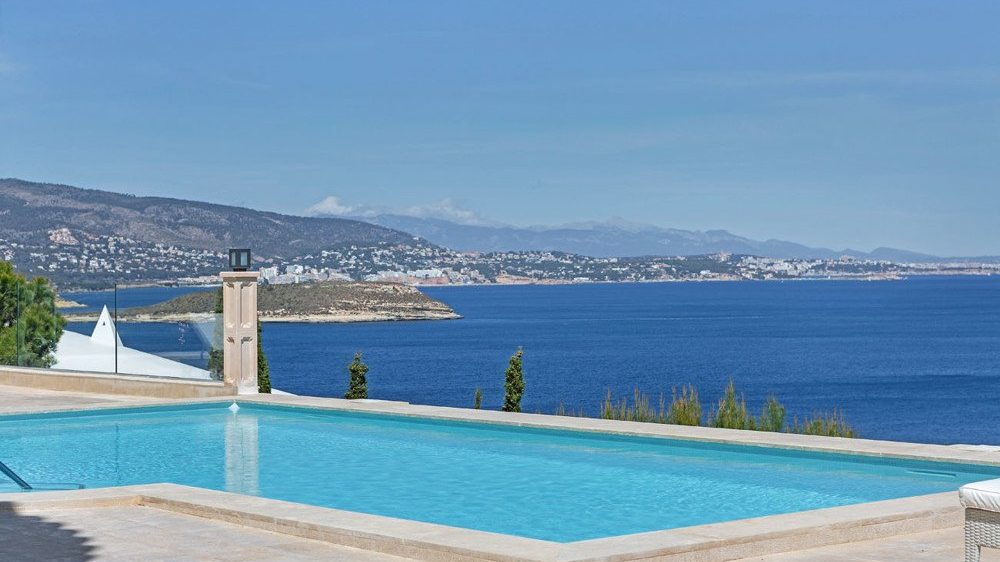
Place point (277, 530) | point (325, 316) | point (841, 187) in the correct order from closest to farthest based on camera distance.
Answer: point (277, 530), point (841, 187), point (325, 316)

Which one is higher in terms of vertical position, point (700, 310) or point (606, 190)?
point (606, 190)

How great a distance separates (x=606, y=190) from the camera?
135 metres

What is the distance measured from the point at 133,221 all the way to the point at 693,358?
58.6m

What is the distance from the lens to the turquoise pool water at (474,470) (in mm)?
8883

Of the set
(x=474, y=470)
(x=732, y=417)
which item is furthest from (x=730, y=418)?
(x=474, y=470)

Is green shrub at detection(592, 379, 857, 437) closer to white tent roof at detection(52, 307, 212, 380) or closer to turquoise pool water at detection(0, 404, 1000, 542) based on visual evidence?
turquoise pool water at detection(0, 404, 1000, 542)

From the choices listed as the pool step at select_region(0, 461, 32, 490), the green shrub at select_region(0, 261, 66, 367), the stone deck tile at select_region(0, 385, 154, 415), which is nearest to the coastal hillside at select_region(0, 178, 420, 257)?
the green shrub at select_region(0, 261, 66, 367)

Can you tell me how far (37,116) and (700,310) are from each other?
72807 millimetres

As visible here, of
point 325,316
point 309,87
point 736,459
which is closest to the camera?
point 736,459

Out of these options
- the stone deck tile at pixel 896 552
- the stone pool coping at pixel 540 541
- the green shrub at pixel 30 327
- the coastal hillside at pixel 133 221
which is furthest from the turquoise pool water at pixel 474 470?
the coastal hillside at pixel 133 221

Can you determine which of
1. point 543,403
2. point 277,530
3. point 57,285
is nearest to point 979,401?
point 543,403

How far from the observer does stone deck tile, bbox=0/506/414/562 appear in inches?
261

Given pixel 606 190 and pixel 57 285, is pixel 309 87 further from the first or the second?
pixel 57 285

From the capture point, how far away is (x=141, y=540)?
281 inches
